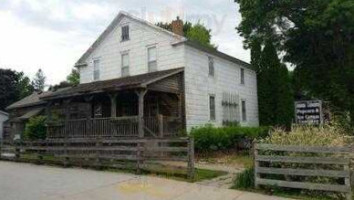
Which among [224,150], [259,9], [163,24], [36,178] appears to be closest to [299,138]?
[36,178]

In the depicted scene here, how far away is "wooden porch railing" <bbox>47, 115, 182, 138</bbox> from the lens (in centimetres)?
2258

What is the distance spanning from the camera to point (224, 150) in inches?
999

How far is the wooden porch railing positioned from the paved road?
634cm

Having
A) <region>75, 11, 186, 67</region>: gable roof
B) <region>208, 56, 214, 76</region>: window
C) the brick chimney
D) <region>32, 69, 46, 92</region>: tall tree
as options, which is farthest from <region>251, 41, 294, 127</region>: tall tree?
<region>32, 69, 46, 92</region>: tall tree

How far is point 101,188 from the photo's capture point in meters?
13.1

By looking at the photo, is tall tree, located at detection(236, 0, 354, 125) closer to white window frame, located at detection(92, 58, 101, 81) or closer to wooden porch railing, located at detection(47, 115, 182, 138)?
white window frame, located at detection(92, 58, 101, 81)

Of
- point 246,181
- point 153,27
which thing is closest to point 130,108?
point 153,27

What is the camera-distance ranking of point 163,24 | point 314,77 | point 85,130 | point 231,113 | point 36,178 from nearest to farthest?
point 36,178, point 85,130, point 231,113, point 314,77, point 163,24

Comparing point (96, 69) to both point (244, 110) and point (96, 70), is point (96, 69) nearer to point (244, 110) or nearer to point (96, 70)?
point (96, 70)

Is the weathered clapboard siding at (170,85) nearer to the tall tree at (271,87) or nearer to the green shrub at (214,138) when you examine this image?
the green shrub at (214,138)

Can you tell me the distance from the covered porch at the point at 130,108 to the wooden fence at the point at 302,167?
9618mm

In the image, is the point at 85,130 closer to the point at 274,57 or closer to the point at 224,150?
the point at 224,150

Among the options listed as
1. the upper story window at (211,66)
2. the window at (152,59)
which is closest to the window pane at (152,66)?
the window at (152,59)

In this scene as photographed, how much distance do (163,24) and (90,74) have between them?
22.0 m
